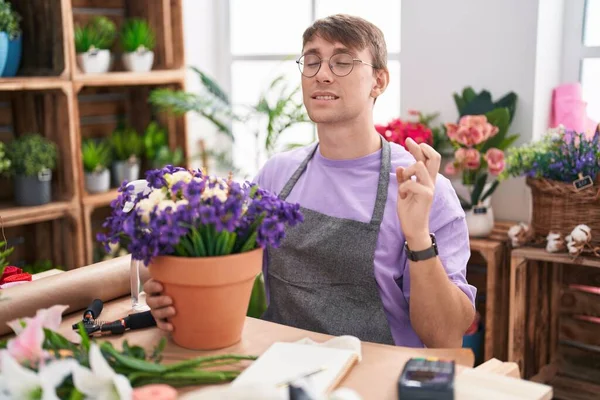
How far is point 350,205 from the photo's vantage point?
1877 mm

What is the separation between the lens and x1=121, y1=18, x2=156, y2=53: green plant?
353cm

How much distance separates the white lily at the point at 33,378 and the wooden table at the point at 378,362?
33 cm

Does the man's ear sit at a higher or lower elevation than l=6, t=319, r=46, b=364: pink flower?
higher

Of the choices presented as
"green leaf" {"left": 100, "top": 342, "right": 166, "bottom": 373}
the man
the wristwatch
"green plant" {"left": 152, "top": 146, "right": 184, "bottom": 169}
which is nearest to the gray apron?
the man

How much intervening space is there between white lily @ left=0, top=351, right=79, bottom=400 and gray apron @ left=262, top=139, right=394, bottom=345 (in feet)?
2.87

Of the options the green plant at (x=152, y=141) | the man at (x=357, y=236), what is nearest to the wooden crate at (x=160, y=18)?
the green plant at (x=152, y=141)

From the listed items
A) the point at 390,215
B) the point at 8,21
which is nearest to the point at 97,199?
the point at 8,21

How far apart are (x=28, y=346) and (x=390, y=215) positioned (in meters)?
0.98

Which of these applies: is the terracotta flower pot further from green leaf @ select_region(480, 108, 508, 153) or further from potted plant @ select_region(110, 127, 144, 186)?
potted plant @ select_region(110, 127, 144, 186)

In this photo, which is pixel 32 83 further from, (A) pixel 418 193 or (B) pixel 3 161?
(A) pixel 418 193

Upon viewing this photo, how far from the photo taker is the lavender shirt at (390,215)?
70.6 inches

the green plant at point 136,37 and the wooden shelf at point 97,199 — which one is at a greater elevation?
the green plant at point 136,37

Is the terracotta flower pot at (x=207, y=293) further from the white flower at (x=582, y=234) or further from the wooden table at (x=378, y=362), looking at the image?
the white flower at (x=582, y=234)

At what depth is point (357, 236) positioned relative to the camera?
182 cm
